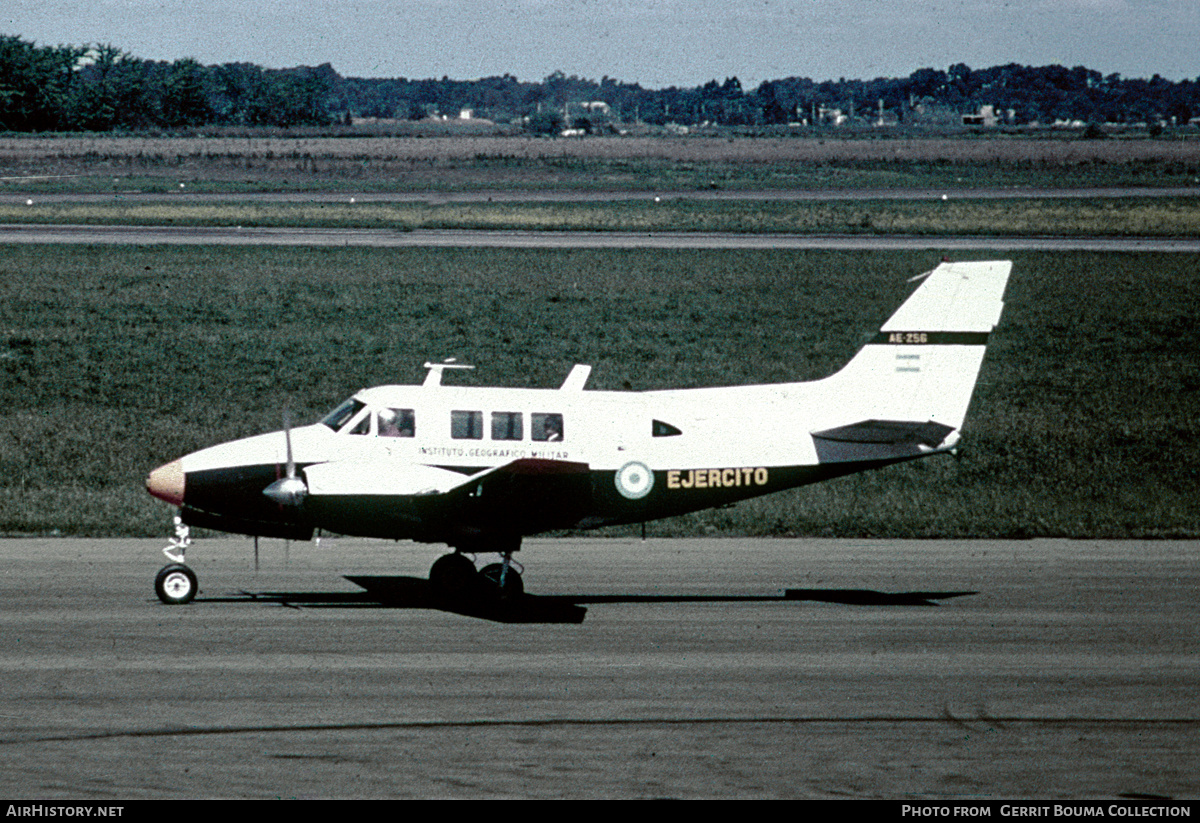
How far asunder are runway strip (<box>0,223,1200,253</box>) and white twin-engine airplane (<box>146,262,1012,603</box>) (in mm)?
44393

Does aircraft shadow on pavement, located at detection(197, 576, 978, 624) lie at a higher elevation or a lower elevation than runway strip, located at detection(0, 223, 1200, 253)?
lower

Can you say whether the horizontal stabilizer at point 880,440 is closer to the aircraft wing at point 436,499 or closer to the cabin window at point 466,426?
the aircraft wing at point 436,499

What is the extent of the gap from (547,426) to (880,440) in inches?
150

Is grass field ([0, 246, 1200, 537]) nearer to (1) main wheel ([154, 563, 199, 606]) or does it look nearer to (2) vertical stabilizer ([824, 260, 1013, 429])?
(1) main wheel ([154, 563, 199, 606])

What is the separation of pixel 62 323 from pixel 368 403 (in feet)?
94.2

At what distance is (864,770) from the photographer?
1151 centimetres

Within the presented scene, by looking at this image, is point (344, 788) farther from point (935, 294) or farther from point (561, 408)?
point (935, 294)

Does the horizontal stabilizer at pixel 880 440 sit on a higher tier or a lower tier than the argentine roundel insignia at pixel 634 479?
higher

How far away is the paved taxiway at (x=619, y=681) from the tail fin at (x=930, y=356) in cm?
233

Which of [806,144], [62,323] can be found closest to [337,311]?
[62,323]

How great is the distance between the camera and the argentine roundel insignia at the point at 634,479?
1656 centimetres

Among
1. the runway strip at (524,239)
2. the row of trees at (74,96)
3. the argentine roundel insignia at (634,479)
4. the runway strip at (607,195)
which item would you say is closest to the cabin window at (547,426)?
the argentine roundel insignia at (634,479)

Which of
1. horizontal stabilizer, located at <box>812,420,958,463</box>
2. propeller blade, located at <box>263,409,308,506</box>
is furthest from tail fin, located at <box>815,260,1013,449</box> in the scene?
propeller blade, located at <box>263,409,308,506</box>

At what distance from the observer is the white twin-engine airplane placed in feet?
53.0
